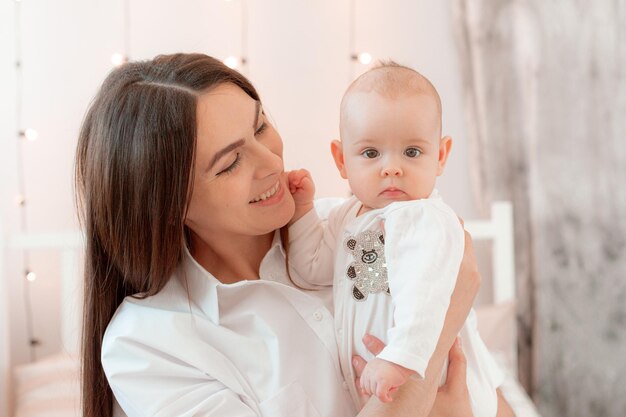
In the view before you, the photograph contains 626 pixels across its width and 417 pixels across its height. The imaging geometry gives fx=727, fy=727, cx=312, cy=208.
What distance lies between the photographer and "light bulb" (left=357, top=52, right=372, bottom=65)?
2590mm

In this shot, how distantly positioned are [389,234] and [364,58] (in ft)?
4.87

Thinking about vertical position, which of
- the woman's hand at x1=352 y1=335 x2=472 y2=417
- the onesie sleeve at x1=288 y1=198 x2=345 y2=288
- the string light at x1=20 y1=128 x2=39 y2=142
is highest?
the string light at x1=20 y1=128 x2=39 y2=142

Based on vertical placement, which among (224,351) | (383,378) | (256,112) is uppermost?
(256,112)

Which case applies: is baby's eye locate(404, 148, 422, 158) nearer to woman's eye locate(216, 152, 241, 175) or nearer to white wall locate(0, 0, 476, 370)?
woman's eye locate(216, 152, 241, 175)

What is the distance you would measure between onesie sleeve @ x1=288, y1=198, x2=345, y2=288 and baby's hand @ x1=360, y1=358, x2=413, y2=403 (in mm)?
358

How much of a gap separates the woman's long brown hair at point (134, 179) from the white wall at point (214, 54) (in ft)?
3.40

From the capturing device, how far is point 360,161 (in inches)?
51.1

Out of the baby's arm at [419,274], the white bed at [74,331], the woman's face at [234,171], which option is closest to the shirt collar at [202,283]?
the woman's face at [234,171]

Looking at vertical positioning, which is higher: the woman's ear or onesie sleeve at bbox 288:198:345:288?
the woman's ear

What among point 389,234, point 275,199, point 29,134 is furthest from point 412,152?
point 29,134

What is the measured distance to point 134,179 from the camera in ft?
4.22

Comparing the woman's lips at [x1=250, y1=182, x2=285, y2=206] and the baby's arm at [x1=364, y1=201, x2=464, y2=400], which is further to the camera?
the woman's lips at [x1=250, y1=182, x2=285, y2=206]

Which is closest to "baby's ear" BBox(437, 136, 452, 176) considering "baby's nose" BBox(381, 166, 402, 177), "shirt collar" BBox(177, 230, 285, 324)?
"baby's nose" BBox(381, 166, 402, 177)

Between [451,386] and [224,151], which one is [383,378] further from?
[224,151]
